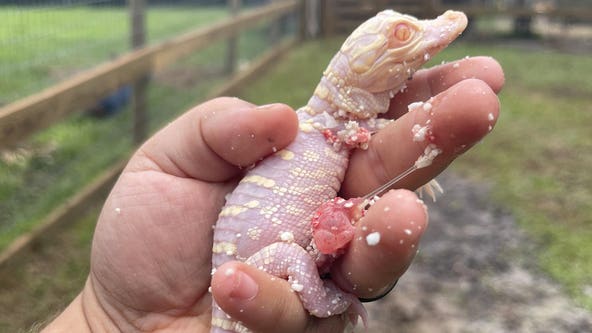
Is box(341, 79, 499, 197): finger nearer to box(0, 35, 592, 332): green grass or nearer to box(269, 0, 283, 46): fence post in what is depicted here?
box(0, 35, 592, 332): green grass

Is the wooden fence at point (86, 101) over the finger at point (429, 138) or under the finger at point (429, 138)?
under

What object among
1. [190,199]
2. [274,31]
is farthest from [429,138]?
[274,31]

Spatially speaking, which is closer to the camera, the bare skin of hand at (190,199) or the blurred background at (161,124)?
the bare skin of hand at (190,199)

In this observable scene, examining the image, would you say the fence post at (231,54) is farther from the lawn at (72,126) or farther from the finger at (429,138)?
the finger at (429,138)

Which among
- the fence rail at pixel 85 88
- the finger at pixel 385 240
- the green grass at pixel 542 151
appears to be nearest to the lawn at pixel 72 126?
the fence rail at pixel 85 88

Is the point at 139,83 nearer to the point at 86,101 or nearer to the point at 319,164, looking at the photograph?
the point at 86,101
